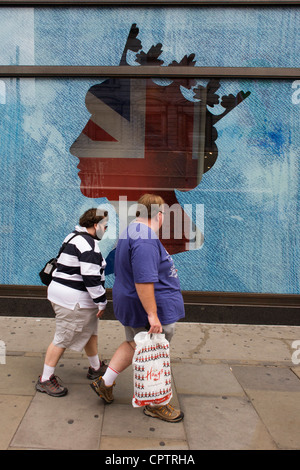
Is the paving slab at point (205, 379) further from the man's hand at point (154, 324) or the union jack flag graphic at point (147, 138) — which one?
the union jack flag graphic at point (147, 138)

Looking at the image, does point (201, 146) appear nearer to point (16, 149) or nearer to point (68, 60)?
point (68, 60)

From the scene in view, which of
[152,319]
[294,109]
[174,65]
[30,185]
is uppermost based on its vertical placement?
[174,65]

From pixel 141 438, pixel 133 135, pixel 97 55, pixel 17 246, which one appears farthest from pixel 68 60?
pixel 141 438

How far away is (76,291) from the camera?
3.16m

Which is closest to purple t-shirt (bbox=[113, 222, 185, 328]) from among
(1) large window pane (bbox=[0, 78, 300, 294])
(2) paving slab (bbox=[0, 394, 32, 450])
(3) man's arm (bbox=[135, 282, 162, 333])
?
(3) man's arm (bbox=[135, 282, 162, 333])

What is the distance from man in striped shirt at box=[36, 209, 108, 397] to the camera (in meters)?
3.09

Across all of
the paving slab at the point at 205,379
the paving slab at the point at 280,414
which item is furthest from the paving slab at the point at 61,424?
the paving slab at the point at 280,414

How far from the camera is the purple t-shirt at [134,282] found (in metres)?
2.76

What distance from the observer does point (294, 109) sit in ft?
16.0

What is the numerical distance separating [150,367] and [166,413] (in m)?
0.46

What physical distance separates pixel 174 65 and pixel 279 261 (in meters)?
2.78

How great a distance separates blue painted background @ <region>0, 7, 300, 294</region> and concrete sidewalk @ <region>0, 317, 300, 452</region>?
977 mm

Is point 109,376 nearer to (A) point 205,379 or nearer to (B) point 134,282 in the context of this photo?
(B) point 134,282

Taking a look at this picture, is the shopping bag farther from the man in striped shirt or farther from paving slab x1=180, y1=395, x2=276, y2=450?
the man in striped shirt
